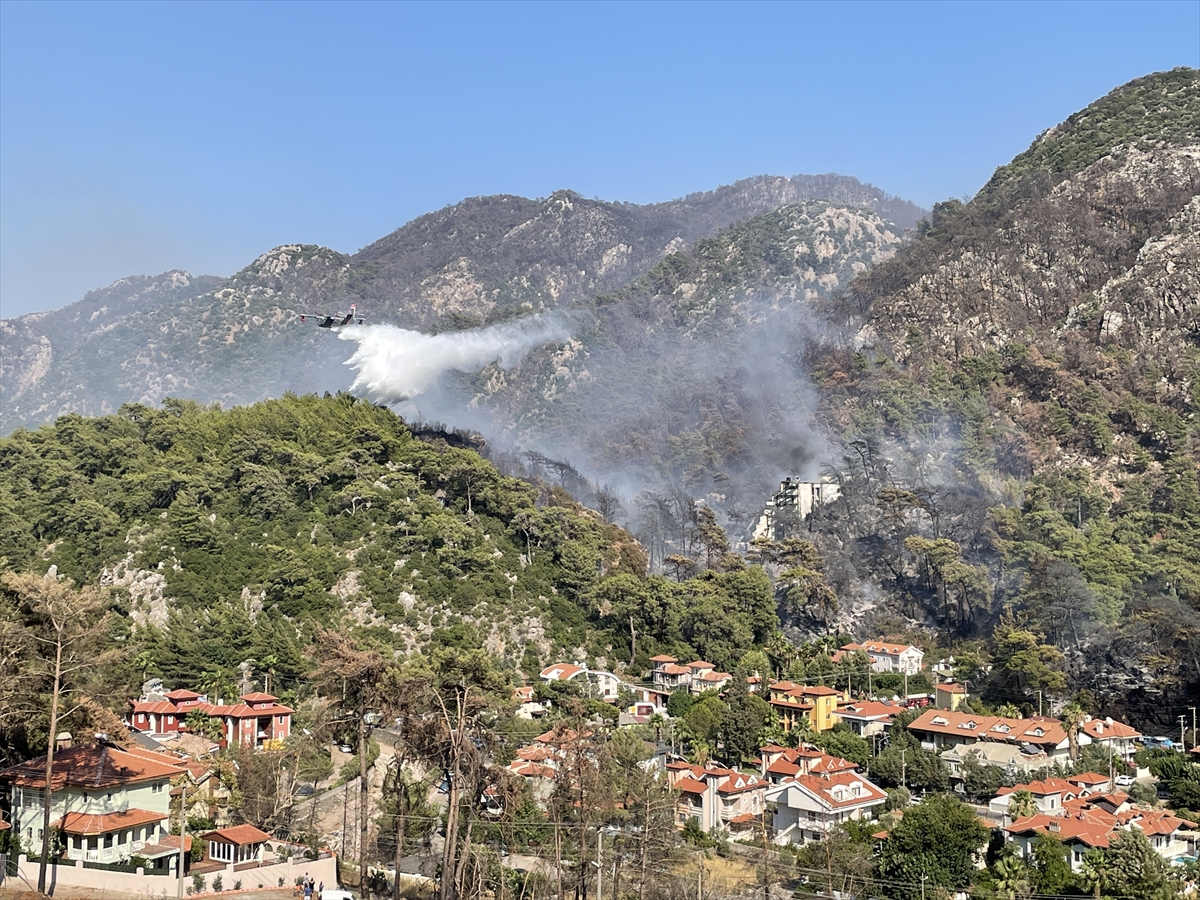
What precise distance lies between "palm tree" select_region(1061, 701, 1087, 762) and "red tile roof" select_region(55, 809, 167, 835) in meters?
45.4

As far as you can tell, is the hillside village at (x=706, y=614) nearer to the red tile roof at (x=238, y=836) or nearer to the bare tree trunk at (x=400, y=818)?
the red tile roof at (x=238, y=836)

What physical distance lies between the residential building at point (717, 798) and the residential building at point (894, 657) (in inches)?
1086

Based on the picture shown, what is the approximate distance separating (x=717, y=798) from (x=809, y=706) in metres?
16.3

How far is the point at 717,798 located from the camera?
5688 centimetres

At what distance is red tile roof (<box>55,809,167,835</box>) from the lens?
3716 centimetres

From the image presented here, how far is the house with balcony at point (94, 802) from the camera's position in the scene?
37.4 metres

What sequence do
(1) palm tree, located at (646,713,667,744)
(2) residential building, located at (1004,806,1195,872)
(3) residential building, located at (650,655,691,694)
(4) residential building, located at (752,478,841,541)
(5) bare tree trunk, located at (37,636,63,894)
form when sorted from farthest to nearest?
(4) residential building, located at (752,478,841,541), (3) residential building, located at (650,655,691,694), (1) palm tree, located at (646,713,667,744), (2) residential building, located at (1004,806,1195,872), (5) bare tree trunk, located at (37,636,63,894)

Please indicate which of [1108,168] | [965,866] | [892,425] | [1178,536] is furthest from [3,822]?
[1108,168]

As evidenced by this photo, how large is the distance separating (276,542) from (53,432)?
29.1 m

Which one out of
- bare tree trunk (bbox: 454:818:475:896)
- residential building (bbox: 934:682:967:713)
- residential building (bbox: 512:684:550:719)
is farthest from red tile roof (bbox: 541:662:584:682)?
bare tree trunk (bbox: 454:818:475:896)

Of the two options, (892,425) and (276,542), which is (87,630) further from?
(892,425)

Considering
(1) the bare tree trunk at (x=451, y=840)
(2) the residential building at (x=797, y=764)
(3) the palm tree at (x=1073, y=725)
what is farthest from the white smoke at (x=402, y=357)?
(1) the bare tree trunk at (x=451, y=840)

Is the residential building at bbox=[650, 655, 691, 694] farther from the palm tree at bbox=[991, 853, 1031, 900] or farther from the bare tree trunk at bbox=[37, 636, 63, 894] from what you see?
the bare tree trunk at bbox=[37, 636, 63, 894]

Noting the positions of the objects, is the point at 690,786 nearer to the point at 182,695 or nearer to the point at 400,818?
the point at 400,818
